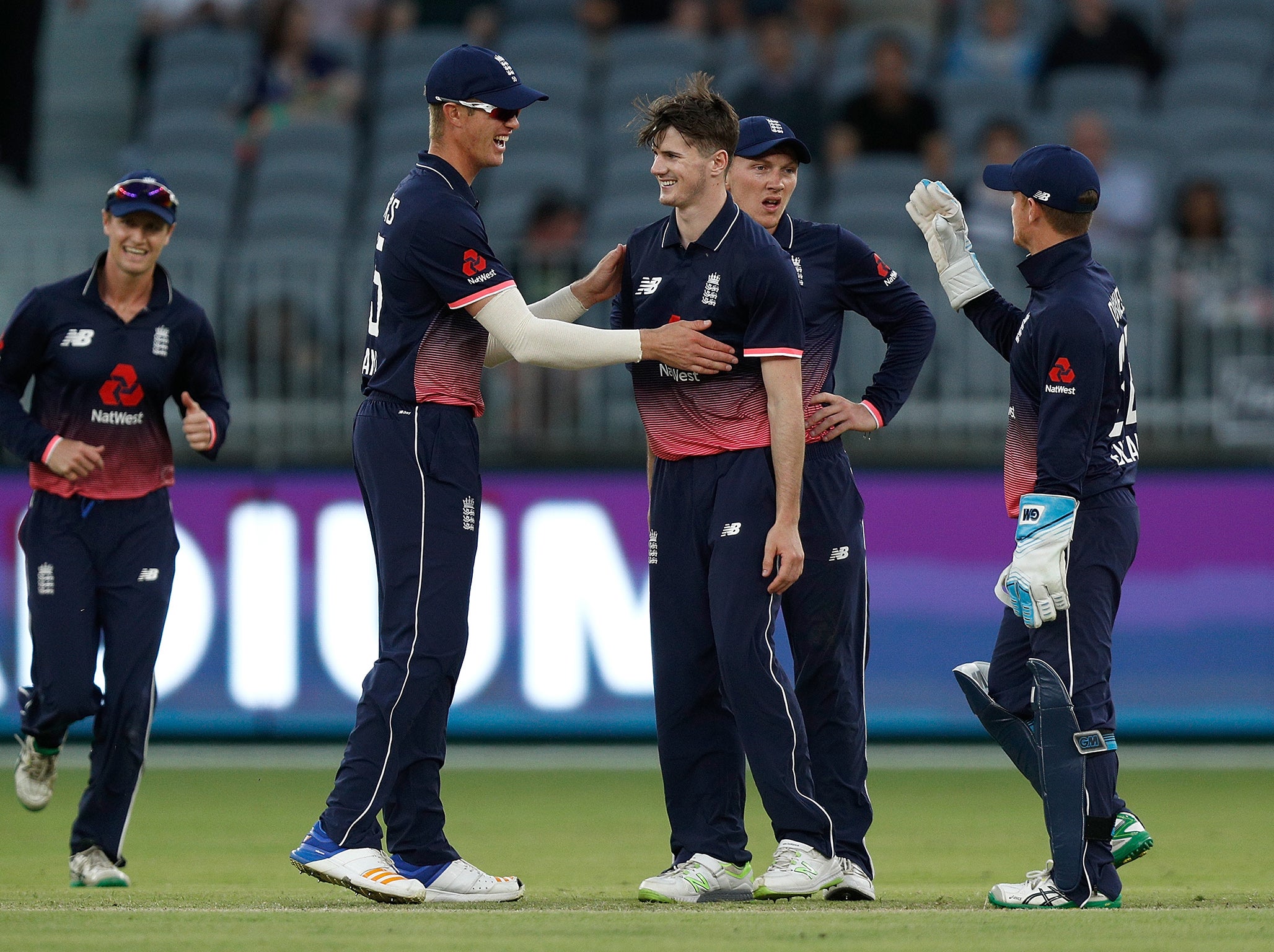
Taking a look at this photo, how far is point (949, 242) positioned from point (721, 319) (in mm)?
936

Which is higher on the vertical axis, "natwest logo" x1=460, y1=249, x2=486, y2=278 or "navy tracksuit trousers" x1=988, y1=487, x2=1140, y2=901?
"natwest logo" x1=460, y1=249, x2=486, y2=278

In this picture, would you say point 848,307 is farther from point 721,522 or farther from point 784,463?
point 721,522

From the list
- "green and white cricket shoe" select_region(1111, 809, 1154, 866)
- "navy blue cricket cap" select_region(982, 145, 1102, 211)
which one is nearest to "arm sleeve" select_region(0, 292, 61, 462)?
"navy blue cricket cap" select_region(982, 145, 1102, 211)

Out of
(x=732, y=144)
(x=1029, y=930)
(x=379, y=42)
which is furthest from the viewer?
(x=379, y=42)

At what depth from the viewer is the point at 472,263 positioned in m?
5.91

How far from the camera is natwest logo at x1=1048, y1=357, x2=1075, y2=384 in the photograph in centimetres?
565

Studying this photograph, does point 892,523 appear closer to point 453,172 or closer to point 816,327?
point 816,327

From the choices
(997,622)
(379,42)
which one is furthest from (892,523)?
(379,42)

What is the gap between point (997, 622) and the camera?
10641 millimetres

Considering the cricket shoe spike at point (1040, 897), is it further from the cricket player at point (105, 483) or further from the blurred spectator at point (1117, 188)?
the blurred spectator at point (1117, 188)

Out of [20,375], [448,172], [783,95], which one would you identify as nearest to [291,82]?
[783,95]

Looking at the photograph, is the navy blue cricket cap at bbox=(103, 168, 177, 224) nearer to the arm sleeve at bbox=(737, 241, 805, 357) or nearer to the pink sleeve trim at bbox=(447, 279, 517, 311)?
the pink sleeve trim at bbox=(447, 279, 517, 311)

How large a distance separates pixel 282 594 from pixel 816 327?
508 centimetres

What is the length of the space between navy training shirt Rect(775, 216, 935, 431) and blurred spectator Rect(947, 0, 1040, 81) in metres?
8.54
